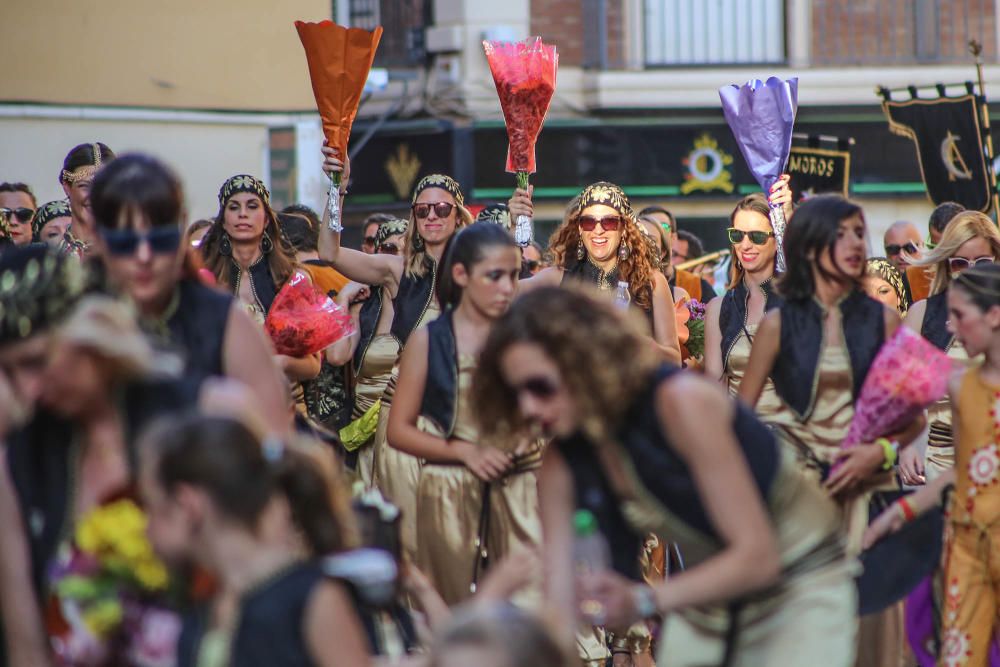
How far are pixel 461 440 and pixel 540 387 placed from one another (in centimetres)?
288

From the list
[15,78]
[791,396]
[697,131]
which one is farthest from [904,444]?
[697,131]

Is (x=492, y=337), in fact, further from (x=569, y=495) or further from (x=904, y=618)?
(x=904, y=618)

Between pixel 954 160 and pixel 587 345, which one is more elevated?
pixel 954 160

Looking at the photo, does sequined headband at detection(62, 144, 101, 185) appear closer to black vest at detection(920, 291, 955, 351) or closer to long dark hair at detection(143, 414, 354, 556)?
black vest at detection(920, 291, 955, 351)

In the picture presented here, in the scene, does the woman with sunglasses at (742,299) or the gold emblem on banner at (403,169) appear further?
the gold emblem on banner at (403,169)

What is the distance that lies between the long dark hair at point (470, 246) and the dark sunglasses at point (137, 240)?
2.31 meters

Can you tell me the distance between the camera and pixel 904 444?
22.0 feet

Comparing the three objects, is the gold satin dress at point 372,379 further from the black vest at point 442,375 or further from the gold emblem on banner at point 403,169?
the gold emblem on banner at point 403,169

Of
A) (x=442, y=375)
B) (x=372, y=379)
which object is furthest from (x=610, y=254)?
(x=442, y=375)

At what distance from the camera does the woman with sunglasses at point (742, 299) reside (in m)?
9.28

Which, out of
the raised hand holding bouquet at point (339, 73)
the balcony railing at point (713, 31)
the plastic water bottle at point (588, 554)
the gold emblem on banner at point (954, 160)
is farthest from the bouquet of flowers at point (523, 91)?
the balcony railing at point (713, 31)

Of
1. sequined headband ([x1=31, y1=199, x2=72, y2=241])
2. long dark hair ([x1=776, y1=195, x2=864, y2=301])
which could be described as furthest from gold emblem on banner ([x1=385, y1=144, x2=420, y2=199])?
long dark hair ([x1=776, y1=195, x2=864, y2=301])

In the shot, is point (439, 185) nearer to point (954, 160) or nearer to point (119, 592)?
point (954, 160)

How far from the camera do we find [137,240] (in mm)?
4664
